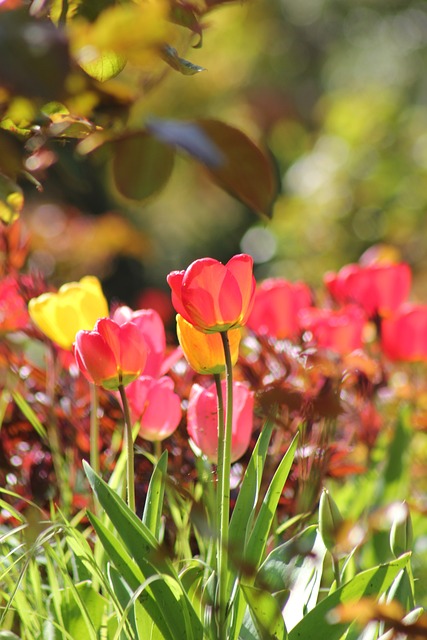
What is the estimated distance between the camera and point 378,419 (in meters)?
1.48

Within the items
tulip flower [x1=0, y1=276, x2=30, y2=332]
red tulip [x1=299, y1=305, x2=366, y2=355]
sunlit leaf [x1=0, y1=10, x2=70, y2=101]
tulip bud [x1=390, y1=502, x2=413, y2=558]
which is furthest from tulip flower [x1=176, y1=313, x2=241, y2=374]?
tulip flower [x1=0, y1=276, x2=30, y2=332]

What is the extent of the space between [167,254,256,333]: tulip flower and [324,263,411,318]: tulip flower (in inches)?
29.0

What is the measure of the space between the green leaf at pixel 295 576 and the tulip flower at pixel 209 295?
0.25m

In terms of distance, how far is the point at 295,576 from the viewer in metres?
0.90

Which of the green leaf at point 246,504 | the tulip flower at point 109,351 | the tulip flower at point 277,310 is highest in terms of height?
the tulip flower at point 109,351

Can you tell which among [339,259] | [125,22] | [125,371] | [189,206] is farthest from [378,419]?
[189,206]

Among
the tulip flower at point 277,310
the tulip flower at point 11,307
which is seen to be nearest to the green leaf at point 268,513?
the tulip flower at point 277,310

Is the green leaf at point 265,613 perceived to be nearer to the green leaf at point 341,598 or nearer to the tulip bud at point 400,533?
the green leaf at point 341,598

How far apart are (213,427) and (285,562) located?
17 centimetres

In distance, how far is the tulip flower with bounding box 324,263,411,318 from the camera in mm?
1486

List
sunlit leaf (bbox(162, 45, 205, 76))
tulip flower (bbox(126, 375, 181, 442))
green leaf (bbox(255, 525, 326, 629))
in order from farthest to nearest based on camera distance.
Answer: tulip flower (bbox(126, 375, 181, 442)) < green leaf (bbox(255, 525, 326, 629)) < sunlit leaf (bbox(162, 45, 205, 76))

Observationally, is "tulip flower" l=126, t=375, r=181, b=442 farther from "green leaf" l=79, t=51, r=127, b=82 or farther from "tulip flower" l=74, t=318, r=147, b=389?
"green leaf" l=79, t=51, r=127, b=82

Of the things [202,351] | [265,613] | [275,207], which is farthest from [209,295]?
[275,207]

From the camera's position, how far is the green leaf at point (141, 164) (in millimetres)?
790
